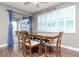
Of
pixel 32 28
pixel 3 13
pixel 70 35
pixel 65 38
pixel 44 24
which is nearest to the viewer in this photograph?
pixel 70 35

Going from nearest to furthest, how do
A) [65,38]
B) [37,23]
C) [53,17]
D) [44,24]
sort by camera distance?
[65,38] → [53,17] → [44,24] → [37,23]

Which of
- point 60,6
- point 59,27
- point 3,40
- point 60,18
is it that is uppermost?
point 60,6

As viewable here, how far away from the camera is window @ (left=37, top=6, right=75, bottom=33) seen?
395cm

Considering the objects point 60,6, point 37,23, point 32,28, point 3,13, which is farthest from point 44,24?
point 3,13

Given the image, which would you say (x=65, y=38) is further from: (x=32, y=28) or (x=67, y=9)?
(x=32, y=28)

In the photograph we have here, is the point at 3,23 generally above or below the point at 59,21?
below

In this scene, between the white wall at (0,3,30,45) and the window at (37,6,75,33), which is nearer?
the window at (37,6,75,33)

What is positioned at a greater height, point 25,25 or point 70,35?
point 25,25

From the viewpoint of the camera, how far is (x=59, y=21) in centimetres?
449

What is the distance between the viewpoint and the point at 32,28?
639cm

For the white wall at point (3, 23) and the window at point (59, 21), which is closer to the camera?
the window at point (59, 21)

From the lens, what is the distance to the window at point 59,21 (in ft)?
13.0

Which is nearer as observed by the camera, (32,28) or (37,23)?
(37,23)

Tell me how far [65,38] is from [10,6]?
352 cm
